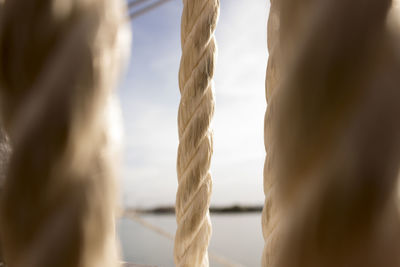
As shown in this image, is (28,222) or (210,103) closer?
(28,222)

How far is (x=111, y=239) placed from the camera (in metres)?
0.08

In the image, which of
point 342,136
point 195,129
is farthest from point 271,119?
point 195,129

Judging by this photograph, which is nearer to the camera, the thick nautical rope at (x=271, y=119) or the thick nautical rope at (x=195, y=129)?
the thick nautical rope at (x=271, y=119)

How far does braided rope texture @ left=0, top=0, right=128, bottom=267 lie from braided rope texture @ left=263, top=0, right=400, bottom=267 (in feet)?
0.14

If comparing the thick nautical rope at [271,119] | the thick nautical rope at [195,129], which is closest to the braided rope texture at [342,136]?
the thick nautical rope at [271,119]

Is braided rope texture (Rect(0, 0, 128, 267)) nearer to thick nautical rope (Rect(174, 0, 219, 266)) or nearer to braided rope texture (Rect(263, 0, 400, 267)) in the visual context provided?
braided rope texture (Rect(263, 0, 400, 267))

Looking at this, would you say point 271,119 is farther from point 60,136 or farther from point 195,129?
point 195,129

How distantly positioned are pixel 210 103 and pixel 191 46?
5 cm

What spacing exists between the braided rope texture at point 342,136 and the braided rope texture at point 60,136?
43 millimetres

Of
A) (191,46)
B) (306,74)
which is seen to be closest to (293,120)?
(306,74)

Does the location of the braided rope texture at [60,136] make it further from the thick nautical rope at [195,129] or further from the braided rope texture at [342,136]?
the thick nautical rope at [195,129]

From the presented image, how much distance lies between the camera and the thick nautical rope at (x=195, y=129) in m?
0.26

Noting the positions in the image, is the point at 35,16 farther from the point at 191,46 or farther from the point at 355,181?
the point at 191,46

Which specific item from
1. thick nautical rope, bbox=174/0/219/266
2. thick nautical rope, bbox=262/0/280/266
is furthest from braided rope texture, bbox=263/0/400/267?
thick nautical rope, bbox=174/0/219/266
